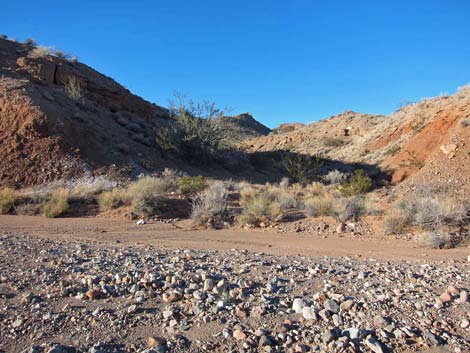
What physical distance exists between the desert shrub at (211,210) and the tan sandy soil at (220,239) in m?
0.40

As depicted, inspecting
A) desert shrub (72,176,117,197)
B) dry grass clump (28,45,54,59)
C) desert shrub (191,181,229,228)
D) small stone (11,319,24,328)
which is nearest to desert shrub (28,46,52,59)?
dry grass clump (28,45,54,59)

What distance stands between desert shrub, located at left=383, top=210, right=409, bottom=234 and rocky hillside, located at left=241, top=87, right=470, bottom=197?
4.25m

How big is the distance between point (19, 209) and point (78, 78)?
15699 mm

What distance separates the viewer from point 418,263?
6387 millimetres

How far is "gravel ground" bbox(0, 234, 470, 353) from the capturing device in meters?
3.52

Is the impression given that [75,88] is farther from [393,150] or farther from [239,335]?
[239,335]

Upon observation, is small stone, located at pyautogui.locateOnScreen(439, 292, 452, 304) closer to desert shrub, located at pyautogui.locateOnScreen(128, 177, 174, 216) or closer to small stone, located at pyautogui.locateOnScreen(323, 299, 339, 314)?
small stone, located at pyautogui.locateOnScreen(323, 299, 339, 314)

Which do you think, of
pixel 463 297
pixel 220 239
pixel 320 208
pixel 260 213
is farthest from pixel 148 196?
pixel 463 297

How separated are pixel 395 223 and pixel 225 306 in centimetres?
643

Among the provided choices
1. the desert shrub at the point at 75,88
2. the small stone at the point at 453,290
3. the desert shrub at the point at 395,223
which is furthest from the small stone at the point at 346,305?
the desert shrub at the point at 75,88

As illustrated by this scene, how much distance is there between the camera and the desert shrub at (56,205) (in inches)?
440

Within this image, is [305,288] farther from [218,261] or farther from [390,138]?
[390,138]

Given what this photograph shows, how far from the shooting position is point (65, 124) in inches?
728

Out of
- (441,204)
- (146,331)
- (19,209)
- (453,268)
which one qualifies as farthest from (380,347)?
(19,209)
